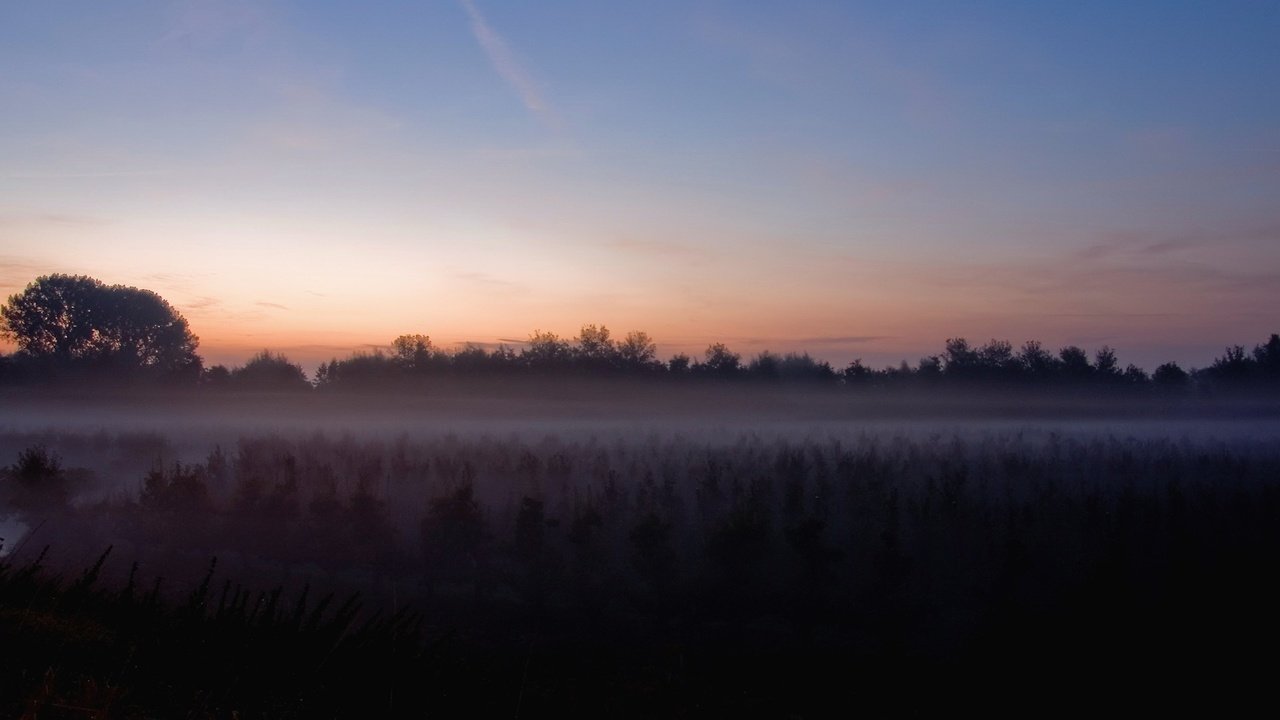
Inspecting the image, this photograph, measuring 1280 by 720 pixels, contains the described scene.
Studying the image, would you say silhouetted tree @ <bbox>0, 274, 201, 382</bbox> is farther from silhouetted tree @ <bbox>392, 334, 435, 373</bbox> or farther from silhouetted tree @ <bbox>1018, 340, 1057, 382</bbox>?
silhouetted tree @ <bbox>1018, 340, 1057, 382</bbox>

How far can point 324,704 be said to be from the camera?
601 cm

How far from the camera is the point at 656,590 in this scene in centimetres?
1543

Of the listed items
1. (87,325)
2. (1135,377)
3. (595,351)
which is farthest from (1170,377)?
(87,325)

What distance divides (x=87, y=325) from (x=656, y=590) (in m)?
52.0

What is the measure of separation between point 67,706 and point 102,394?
52.3m

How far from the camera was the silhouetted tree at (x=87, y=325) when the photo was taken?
5453cm

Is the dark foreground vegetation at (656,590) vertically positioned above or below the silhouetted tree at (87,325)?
below

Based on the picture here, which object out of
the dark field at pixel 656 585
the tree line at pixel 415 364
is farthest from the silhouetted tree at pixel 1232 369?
the dark field at pixel 656 585

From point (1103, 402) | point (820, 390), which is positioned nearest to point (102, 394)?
point (820, 390)

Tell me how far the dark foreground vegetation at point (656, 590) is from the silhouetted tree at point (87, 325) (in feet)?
111

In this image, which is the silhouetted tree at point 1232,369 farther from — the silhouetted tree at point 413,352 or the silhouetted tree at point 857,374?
the silhouetted tree at point 413,352

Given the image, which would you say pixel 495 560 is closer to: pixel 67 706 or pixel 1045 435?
pixel 67 706

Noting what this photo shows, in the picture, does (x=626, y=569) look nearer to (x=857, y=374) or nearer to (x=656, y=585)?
(x=656, y=585)

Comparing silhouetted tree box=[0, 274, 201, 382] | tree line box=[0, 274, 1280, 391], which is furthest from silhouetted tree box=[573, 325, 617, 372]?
silhouetted tree box=[0, 274, 201, 382]
